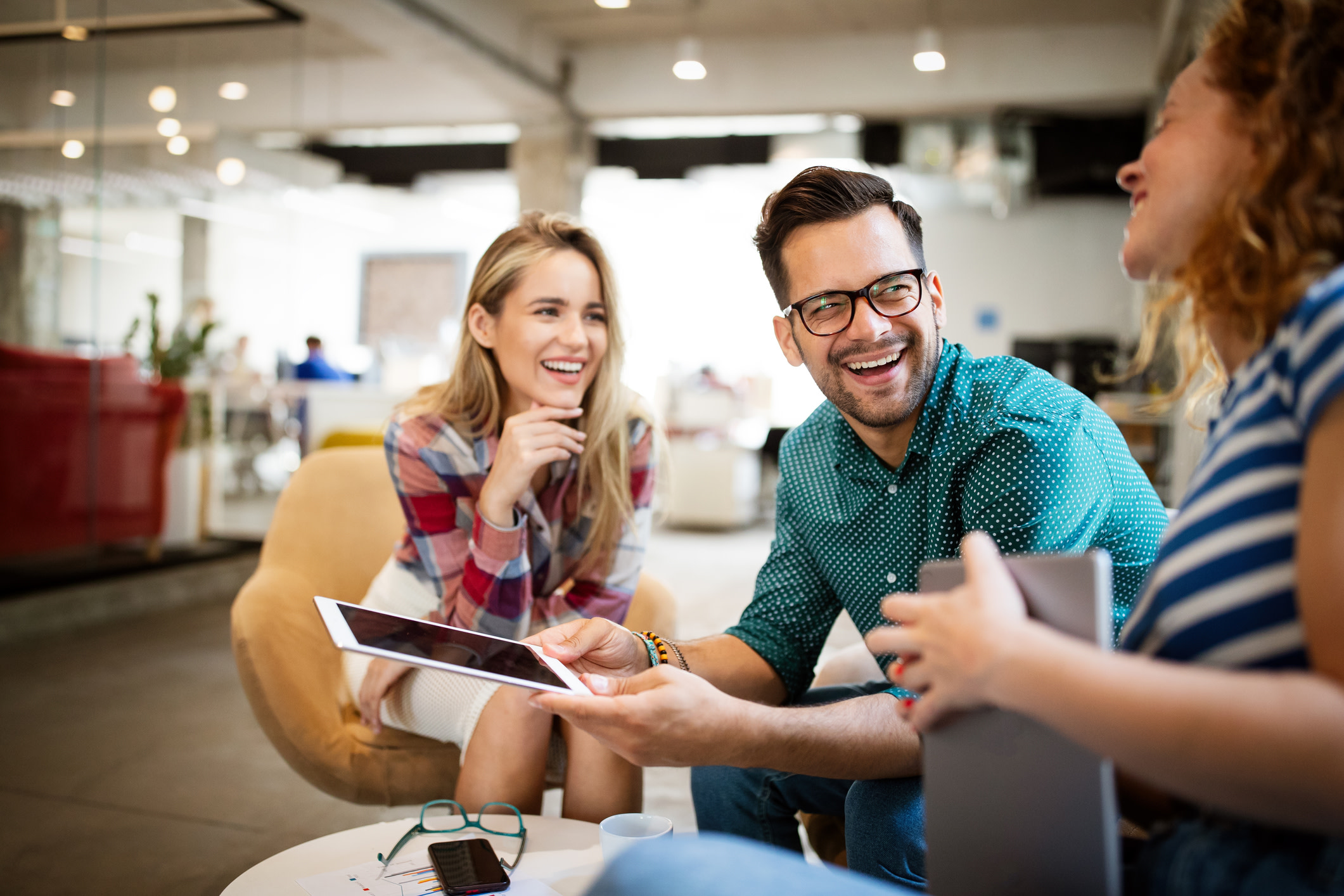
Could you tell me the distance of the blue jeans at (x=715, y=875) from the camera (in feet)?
2.18

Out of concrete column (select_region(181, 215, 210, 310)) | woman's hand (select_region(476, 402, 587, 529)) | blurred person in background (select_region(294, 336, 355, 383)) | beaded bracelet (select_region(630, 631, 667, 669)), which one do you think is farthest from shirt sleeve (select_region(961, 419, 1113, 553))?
blurred person in background (select_region(294, 336, 355, 383))

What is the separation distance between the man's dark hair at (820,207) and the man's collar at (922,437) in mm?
161

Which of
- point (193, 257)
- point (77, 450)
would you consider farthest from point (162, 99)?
point (77, 450)

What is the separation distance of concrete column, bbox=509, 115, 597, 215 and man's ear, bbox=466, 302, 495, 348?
6664mm

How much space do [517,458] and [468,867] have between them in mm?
Answer: 750

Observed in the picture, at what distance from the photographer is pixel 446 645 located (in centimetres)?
105

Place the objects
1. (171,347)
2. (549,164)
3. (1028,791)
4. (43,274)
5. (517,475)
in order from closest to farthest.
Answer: (1028,791) < (517,475) < (43,274) < (171,347) < (549,164)

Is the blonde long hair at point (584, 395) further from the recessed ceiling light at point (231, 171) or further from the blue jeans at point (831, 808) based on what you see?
the recessed ceiling light at point (231, 171)

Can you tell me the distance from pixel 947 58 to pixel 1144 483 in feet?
24.1

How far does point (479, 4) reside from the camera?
7.09 meters

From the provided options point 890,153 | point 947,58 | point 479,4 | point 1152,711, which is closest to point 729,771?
point 1152,711

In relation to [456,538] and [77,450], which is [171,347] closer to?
[77,450]

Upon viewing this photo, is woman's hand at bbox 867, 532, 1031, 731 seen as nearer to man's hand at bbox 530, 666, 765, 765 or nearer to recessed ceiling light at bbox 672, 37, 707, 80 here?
man's hand at bbox 530, 666, 765, 765

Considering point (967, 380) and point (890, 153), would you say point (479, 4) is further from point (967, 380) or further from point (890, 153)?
point (967, 380)
